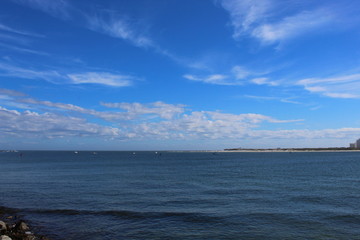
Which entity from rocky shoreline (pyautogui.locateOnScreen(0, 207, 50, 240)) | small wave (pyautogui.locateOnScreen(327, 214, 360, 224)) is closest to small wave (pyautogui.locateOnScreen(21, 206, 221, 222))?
rocky shoreline (pyautogui.locateOnScreen(0, 207, 50, 240))

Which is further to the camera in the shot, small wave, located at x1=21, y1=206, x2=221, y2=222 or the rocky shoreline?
small wave, located at x1=21, y1=206, x2=221, y2=222

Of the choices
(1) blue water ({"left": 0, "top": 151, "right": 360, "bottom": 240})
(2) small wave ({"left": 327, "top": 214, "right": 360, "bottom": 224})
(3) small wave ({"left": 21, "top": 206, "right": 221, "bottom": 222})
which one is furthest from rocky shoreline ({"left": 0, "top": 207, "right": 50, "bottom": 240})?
(2) small wave ({"left": 327, "top": 214, "right": 360, "bottom": 224})

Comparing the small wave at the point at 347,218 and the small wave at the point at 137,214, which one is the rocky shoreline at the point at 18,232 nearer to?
the small wave at the point at 137,214

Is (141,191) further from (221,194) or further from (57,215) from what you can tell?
(57,215)

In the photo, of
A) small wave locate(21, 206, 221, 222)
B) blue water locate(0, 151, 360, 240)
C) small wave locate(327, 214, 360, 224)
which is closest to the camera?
blue water locate(0, 151, 360, 240)

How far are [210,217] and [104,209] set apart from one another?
11304 millimetres

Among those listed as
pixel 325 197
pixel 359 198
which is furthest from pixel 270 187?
pixel 359 198

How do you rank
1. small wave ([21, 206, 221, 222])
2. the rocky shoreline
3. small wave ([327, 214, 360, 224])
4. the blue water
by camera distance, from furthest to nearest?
small wave ([21, 206, 221, 222])
small wave ([327, 214, 360, 224])
the blue water
the rocky shoreline

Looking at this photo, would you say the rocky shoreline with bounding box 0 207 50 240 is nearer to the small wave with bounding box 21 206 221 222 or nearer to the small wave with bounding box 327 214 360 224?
the small wave with bounding box 21 206 221 222

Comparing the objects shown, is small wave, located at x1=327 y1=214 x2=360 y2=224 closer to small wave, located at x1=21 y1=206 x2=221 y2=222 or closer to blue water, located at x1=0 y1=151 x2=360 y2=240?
blue water, located at x1=0 y1=151 x2=360 y2=240

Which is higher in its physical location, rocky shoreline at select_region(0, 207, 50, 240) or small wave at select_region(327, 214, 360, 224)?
small wave at select_region(327, 214, 360, 224)

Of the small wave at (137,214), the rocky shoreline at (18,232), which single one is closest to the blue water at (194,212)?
the small wave at (137,214)

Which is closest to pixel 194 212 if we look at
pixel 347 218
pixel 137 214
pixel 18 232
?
pixel 137 214

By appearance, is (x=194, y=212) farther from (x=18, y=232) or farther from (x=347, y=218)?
(x=18, y=232)
